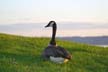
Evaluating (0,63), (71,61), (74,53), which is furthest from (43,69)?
(74,53)

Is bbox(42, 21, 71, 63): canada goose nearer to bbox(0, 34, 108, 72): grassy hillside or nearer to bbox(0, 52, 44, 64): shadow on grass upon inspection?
bbox(0, 34, 108, 72): grassy hillside

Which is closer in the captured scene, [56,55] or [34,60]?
[56,55]

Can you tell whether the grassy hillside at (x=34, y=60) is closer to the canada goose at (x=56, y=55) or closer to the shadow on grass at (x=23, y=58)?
the shadow on grass at (x=23, y=58)

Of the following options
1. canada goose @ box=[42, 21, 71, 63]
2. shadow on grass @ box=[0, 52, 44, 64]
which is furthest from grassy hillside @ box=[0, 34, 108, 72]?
canada goose @ box=[42, 21, 71, 63]

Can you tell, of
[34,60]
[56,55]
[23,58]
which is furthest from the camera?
[23,58]

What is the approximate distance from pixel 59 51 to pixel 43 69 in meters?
2.35

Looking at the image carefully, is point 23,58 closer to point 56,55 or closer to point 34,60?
point 34,60

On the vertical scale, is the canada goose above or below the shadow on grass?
above

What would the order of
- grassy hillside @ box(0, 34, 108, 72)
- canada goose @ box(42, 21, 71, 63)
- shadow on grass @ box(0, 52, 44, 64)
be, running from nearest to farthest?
grassy hillside @ box(0, 34, 108, 72) < canada goose @ box(42, 21, 71, 63) < shadow on grass @ box(0, 52, 44, 64)

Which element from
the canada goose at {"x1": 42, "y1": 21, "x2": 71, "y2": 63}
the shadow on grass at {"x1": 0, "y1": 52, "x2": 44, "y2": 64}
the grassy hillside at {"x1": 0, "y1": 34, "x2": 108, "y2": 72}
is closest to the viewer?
the grassy hillside at {"x1": 0, "y1": 34, "x2": 108, "y2": 72}

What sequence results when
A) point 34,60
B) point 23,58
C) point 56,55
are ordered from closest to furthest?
point 56,55 → point 34,60 → point 23,58

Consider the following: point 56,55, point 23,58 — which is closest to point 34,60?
point 23,58

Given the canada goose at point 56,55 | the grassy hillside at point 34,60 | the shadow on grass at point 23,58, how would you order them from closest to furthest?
the grassy hillside at point 34,60, the canada goose at point 56,55, the shadow on grass at point 23,58

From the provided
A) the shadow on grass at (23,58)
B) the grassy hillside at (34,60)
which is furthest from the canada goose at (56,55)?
the shadow on grass at (23,58)
